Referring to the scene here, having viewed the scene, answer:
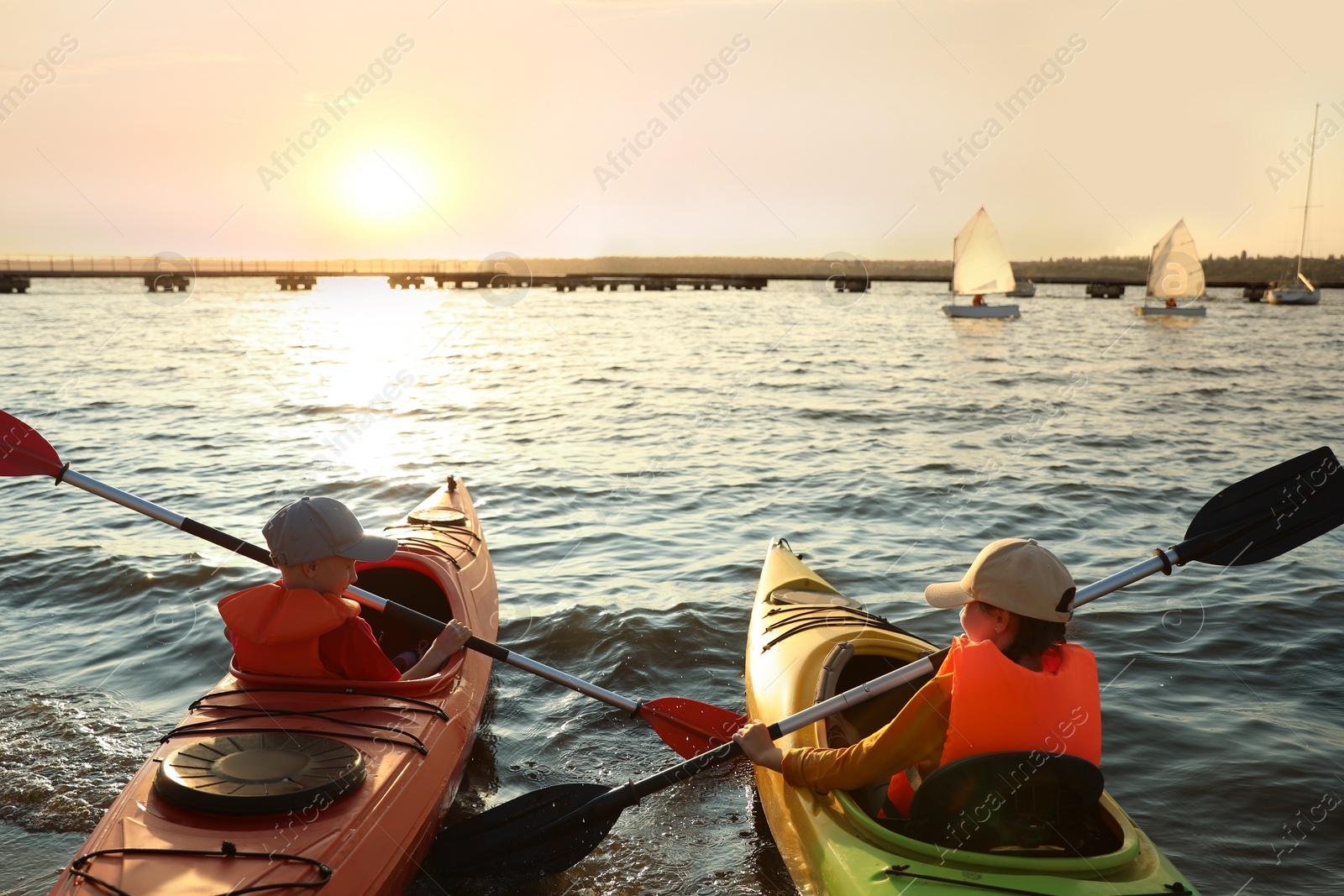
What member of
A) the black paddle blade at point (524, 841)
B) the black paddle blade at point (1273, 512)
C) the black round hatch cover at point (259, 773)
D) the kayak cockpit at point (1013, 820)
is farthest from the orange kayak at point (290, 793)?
the black paddle blade at point (1273, 512)

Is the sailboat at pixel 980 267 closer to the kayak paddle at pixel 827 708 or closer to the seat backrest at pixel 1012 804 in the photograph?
the kayak paddle at pixel 827 708

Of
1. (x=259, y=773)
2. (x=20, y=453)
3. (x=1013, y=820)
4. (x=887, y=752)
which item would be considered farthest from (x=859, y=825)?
(x=20, y=453)

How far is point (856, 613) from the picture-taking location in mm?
5219

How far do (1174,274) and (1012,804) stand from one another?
172 ft

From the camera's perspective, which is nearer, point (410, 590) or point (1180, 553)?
point (1180, 553)

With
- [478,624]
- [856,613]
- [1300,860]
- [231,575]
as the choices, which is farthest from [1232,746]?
[231,575]

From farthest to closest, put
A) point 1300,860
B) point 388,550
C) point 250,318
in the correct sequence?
point 250,318, point 1300,860, point 388,550

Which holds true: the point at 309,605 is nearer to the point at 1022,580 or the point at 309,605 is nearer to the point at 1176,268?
the point at 1022,580

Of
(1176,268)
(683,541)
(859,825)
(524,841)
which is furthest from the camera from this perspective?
(1176,268)

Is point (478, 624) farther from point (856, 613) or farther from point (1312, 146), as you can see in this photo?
point (1312, 146)

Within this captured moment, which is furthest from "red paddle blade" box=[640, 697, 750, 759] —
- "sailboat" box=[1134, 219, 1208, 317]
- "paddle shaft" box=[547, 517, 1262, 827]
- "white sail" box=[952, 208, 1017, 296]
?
"sailboat" box=[1134, 219, 1208, 317]

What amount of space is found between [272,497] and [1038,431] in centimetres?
1169

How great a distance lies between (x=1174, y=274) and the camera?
156ft

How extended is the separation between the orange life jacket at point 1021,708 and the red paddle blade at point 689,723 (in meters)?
1.93
